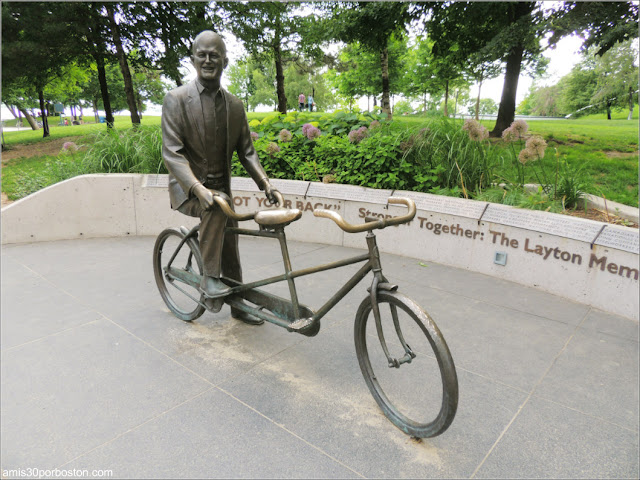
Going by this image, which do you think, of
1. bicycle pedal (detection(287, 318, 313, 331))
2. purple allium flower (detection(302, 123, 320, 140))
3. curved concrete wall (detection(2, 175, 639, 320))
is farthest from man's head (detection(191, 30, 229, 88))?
purple allium flower (detection(302, 123, 320, 140))

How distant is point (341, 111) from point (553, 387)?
5.71 metres

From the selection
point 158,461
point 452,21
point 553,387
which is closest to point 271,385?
point 158,461

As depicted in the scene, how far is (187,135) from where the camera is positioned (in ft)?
9.87

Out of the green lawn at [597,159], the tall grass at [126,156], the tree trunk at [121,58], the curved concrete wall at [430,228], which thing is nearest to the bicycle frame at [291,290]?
the curved concrete wall at [430,228]

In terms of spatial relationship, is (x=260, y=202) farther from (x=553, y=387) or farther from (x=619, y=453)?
(x=619, y=453)

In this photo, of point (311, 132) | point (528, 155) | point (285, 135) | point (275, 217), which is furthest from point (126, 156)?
point (528, 155)

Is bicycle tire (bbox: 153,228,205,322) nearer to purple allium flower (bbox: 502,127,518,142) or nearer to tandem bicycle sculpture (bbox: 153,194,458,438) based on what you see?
tandem bicycle sculpture (bbox: 153,194,458,438)

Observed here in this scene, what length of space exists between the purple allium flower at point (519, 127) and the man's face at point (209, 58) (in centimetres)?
365

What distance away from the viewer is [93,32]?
1455cm

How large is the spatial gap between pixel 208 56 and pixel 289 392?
7.35 ft

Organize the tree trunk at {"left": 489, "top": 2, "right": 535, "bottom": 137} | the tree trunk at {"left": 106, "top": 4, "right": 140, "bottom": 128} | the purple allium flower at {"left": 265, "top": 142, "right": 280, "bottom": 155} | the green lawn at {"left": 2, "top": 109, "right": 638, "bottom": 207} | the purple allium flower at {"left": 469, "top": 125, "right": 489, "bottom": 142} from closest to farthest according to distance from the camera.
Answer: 1. the purple allium flower at {"left": 469, "top": 125, "right": 489, "bottom": 142}
2. the green lawn at {"left": 2, "top": 109, "right": 638, "bottom": 207}
3. the purple allium flower at {"left": 265, "top": 142, "right": 280, "bottom": 155}
4. the tree trunk at {"left": 489, "top": 2, "right": 535, "bottom": 137}
5. the tree trunk at {"left": 106, "top": 4, "right": 140, "bottom": 128}

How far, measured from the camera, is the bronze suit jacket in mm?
2910

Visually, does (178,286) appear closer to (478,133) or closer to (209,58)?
(209,58)

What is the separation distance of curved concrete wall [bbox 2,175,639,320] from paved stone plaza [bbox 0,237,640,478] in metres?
0.31
